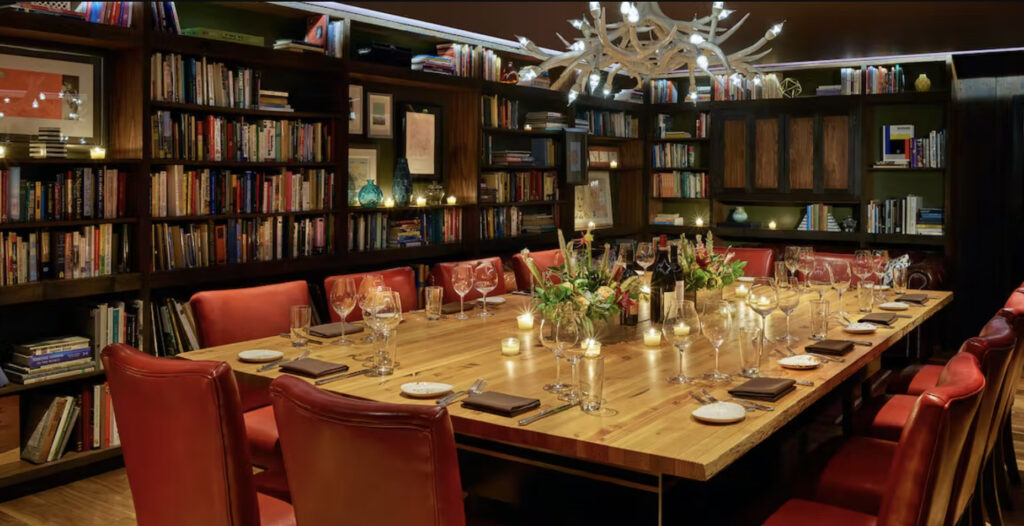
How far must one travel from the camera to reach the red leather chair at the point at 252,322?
3.23 meters

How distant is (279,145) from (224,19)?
2.64ft

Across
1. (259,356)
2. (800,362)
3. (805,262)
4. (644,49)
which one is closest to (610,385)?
(800,362)

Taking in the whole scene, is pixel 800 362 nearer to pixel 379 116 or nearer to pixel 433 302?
pixel 433 302

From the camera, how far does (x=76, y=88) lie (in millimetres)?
4527

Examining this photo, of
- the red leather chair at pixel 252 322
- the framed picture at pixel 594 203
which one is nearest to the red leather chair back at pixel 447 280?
the red leather chair at pixel 252 322

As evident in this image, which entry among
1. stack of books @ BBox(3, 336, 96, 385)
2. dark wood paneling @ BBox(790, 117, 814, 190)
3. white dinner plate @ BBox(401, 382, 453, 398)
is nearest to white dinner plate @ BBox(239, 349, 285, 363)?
white dinner plate @ BBox(401, 382, 453, 398)

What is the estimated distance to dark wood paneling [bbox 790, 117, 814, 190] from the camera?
8.07 m

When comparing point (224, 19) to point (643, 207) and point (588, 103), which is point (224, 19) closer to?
point (588, 103)

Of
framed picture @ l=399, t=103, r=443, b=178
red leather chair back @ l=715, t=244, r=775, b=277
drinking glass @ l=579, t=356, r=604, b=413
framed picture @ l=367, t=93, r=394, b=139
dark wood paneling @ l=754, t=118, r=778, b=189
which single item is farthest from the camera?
dark wood paneling @ l=754, t=118, r=778, b=189

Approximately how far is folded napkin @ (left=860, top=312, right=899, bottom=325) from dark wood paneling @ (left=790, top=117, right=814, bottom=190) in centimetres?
446

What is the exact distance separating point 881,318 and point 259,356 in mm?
2486

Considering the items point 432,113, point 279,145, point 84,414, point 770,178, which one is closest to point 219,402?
point 84,414

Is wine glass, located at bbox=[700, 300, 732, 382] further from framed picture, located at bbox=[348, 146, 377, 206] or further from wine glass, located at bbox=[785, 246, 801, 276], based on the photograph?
framed picture, located at bbox=[348, 146, 377, 206]

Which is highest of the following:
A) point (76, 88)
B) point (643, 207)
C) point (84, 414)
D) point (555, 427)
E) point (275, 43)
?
point (275, 43)
